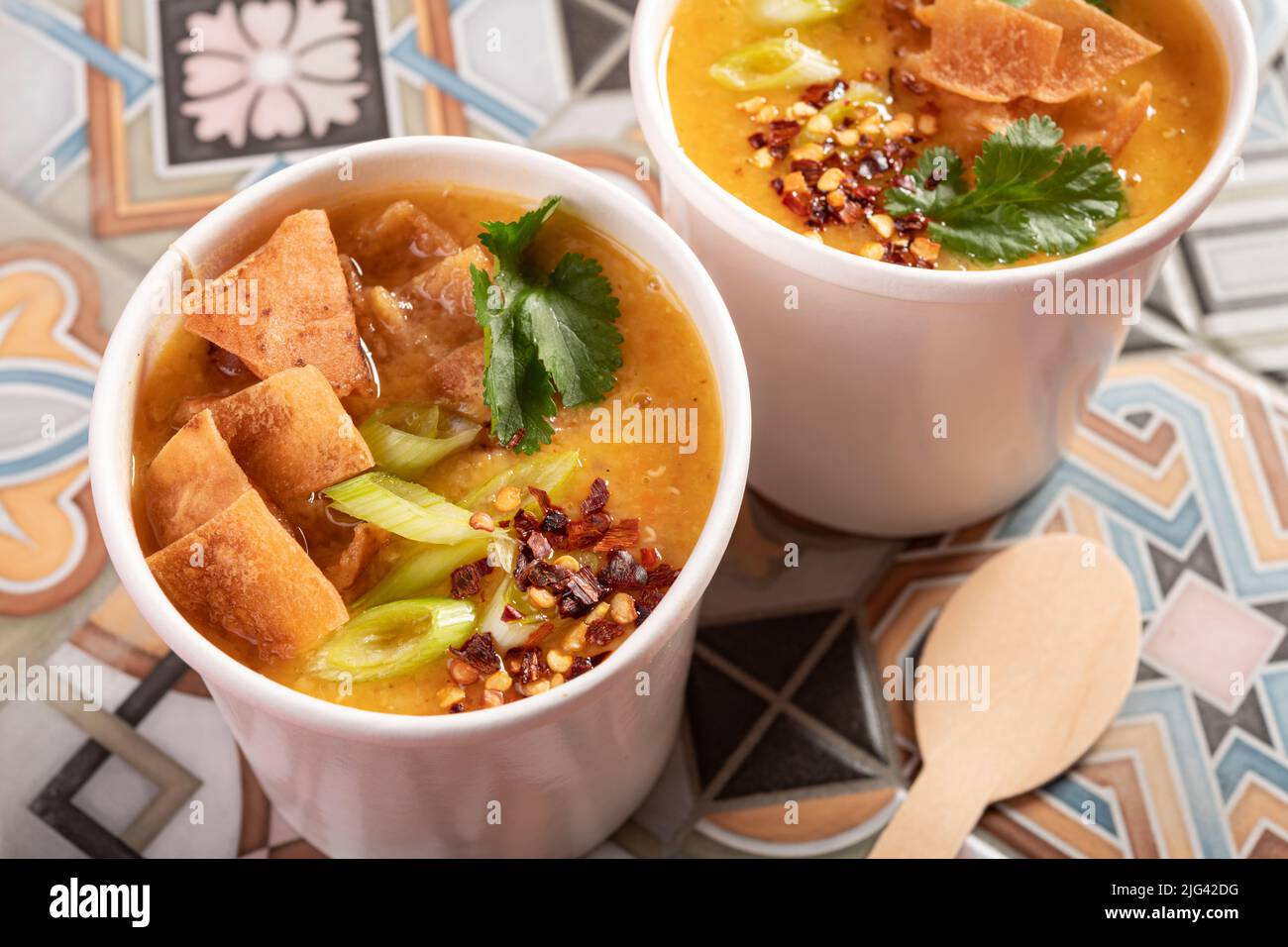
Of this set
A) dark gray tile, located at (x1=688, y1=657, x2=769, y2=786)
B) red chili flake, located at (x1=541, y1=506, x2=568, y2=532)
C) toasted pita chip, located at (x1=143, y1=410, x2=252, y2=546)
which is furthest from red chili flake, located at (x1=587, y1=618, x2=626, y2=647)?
dark gray tile, located at (x1=688, y1=657, x2=769, y2=786)

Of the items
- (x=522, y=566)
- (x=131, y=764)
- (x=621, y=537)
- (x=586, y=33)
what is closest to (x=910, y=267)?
(x=621, y=537)

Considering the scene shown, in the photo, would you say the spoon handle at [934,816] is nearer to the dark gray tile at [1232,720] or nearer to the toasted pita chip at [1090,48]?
the dark gray tile at [1232,720]

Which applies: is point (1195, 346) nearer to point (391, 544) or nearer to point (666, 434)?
point (666, 434)

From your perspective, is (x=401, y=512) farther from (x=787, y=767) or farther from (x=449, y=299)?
(x=787, y=767)

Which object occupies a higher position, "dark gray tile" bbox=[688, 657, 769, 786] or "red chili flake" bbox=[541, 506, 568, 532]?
"red chili flake" bbox=[541, 506, 568, 532]

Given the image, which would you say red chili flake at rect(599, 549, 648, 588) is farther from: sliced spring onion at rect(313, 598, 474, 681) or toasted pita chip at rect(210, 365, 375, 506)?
toasted pita chip at rect(210, 365, 375, 506)

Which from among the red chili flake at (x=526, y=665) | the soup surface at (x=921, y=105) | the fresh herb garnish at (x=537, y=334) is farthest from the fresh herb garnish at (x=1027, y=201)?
the red chili flake at (x=526, y=665)
